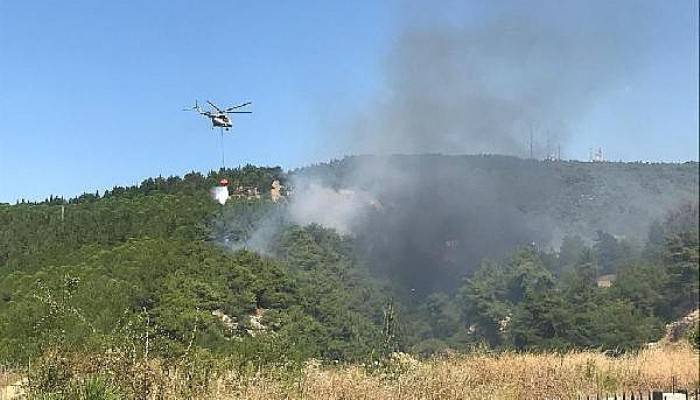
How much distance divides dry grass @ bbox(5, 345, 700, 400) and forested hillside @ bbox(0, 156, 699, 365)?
1.71 ft

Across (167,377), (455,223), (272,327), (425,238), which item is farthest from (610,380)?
(455,223)

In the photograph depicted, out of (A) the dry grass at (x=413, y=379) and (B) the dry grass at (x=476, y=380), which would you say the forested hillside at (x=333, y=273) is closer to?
(A) the dry grass at (x=413, y=379)

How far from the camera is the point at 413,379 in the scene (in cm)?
750

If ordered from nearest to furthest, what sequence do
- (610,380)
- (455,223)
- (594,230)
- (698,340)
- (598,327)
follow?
1. (610,380)
2. (698,340)
3. (598,327)
4. (455,223)
5. (594,230)

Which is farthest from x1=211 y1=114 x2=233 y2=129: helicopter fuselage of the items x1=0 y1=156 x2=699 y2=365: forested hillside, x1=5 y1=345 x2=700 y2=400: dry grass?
x1=5 y1=345 x2=700 y2=400: dry grass

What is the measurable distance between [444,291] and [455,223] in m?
6.25

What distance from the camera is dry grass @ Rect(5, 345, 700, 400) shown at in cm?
577

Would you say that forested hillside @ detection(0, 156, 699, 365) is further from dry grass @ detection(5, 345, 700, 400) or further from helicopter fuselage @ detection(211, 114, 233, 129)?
helicopter fuselage @ detection(211, 114, 233, 129)

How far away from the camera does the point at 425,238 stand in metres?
25.4

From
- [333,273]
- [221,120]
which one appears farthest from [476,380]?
[221,120]

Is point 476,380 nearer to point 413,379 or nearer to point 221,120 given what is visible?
point 413,379

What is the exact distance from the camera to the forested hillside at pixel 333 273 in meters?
12.6

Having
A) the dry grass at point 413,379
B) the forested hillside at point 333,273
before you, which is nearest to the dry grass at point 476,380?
the dry grass at point 413,379

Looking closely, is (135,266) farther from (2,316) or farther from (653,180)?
(653,180)
